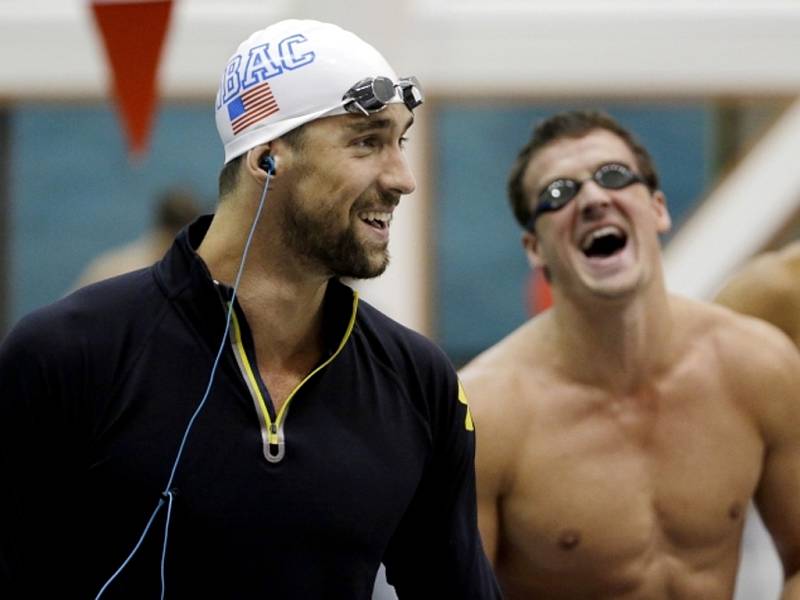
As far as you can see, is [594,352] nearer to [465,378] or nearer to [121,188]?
[465,378]

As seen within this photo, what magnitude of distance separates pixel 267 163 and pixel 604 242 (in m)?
1.13

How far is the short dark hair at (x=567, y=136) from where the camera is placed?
→ 323cm

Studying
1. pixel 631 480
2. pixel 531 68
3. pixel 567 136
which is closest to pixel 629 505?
pixel 631 480

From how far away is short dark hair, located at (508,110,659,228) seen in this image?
3.23 m

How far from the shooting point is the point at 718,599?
3.21m

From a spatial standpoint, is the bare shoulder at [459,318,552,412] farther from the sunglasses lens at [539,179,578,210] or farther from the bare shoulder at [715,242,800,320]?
the bare shoulder at [715,242,800,320]

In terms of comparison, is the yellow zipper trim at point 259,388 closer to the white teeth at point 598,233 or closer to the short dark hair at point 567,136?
the white teeth at point 598,233

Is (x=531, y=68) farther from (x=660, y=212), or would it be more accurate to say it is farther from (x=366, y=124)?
(x=366, y=124)

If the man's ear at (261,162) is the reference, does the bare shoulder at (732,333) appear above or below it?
below

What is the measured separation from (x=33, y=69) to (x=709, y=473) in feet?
11.2

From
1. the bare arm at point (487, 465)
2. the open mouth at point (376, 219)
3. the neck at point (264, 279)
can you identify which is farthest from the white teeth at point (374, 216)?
the bare arm at point (487, 465)

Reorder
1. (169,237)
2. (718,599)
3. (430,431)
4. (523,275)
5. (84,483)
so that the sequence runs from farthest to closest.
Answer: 1. (523,275)
2. (169,237)
3. (718,599)
4. (430,431)
5. (84,483)

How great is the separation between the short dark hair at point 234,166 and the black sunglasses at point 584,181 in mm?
1032

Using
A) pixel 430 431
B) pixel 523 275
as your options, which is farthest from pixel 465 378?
pixel 523 275
